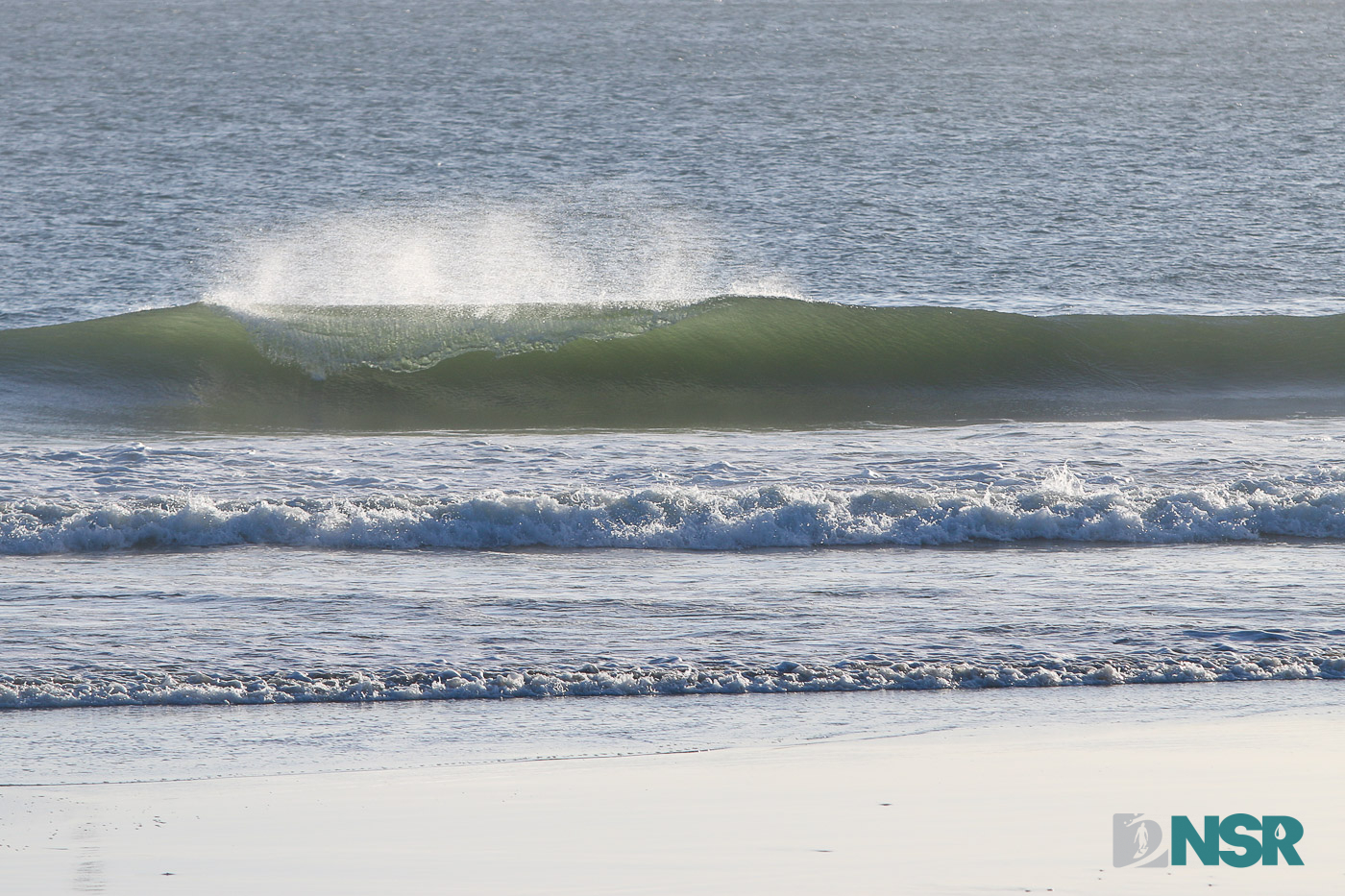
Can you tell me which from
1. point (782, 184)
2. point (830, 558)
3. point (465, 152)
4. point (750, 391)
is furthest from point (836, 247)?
point (830, 558)

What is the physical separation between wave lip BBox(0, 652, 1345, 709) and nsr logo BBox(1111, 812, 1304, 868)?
4.38 ft

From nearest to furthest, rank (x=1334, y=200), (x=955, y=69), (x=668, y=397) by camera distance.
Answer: (x=668, y=397) < (x=1334, y=200) < (x=955, y=69)

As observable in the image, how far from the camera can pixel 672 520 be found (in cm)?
779

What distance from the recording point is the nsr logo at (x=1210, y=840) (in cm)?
353

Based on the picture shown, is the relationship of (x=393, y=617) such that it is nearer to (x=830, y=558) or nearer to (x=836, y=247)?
(x=830, y=558)

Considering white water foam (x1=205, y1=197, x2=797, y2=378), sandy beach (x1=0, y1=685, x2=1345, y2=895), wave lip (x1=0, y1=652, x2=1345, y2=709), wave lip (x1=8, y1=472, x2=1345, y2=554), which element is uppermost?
white water foam (x1=205, y1=197, x2=797, y2=378)

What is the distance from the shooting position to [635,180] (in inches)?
1244

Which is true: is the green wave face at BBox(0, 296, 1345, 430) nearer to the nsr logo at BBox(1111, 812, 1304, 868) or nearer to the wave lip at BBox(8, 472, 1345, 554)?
the wave lip at BBox(8, 472, 1345, 554)

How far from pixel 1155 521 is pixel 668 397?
7.08 meters

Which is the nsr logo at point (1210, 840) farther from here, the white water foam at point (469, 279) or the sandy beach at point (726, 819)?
the white water foam at point (469, 279)

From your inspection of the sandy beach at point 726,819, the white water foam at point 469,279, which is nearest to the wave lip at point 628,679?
the sandy beach at point 726,819

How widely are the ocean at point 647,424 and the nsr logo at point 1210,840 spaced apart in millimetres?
973

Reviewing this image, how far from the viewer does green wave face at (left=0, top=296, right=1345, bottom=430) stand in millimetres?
13422

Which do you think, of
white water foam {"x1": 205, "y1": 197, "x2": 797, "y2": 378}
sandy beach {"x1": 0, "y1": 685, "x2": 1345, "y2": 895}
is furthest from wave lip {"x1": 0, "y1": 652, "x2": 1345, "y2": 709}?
white water foam {"x1": 205, "y1": 197, "x2": 797, "y2": 378}
